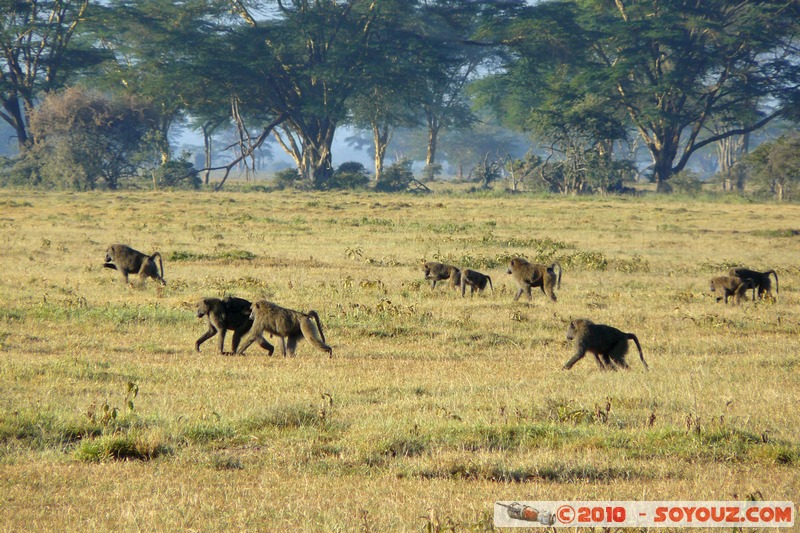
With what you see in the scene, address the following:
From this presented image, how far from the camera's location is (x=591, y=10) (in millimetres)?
54312

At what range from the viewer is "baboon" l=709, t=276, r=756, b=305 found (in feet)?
46.4

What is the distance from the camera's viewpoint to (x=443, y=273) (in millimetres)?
15172

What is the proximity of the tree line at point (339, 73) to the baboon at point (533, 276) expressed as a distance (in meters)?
33.1

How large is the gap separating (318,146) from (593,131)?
590 inches

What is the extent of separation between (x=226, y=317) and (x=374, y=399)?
280 centimetres

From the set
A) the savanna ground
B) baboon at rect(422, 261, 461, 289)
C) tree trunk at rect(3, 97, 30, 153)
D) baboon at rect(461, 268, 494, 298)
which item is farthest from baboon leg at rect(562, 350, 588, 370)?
tree trunk at rect(3, 97, 30, 153)

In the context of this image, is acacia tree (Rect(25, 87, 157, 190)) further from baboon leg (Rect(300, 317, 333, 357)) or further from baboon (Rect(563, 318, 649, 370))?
baboon (Rect(563, 318, 649, 370))

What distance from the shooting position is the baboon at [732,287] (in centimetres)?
1414

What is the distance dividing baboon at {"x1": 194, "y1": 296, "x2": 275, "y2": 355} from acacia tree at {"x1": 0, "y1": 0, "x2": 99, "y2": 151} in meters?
41.6

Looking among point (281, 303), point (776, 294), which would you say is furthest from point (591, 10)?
point (281, 303)

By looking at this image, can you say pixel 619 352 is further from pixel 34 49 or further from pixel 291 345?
pixel 34 49

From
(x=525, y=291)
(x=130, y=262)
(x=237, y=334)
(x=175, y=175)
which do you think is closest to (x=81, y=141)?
(x=175, y=175)

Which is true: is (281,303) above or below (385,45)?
below

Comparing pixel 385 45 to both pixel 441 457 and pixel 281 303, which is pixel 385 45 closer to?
pixel 281 303
